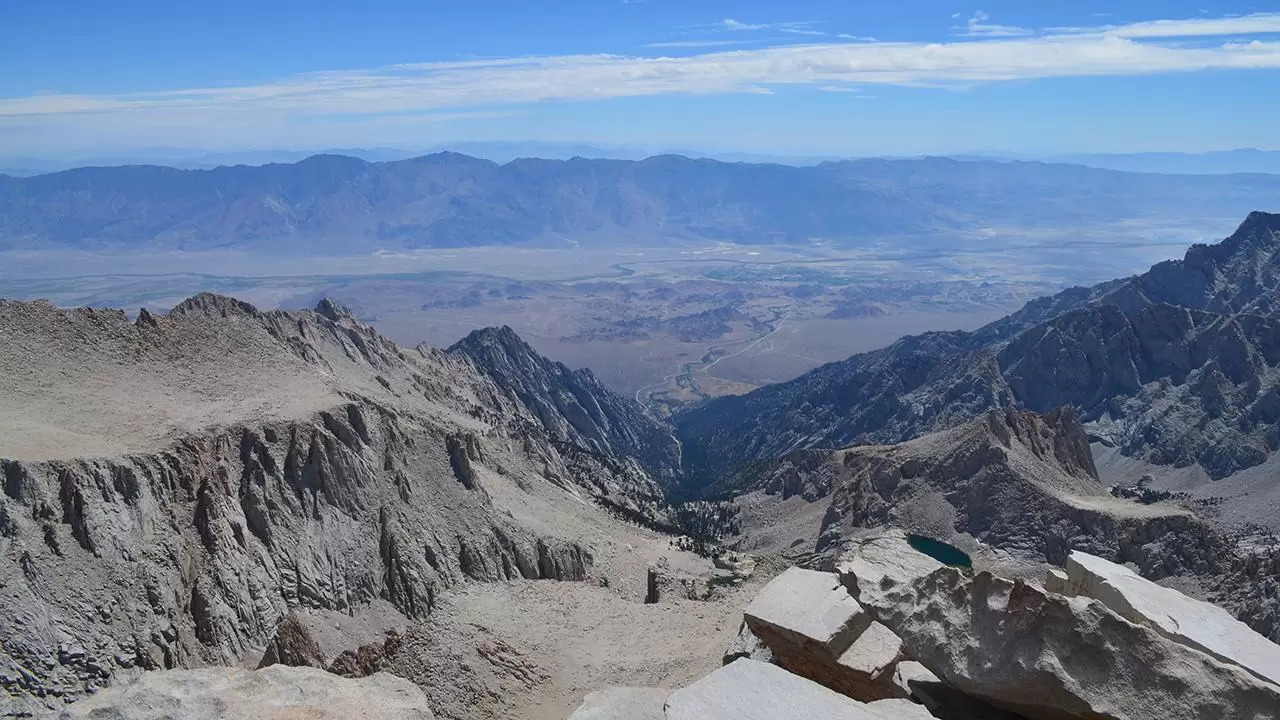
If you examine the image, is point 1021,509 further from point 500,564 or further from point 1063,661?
point 1063,661

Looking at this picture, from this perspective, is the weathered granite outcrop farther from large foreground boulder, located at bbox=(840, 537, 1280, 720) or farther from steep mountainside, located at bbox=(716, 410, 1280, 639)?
steep mountainside, located at bbox=(716, 410, 1280, 639)

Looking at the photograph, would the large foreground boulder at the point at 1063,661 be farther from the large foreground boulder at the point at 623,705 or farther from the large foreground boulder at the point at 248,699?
the large foreground boulder at the point at 248,699

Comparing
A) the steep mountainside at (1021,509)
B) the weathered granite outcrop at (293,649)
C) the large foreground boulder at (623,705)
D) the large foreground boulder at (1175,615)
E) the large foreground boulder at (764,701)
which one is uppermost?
the large foreground boulder at (1175,615)

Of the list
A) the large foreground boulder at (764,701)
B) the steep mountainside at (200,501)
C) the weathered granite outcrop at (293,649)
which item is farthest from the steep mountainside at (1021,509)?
the large foreground boulder at (764,701)

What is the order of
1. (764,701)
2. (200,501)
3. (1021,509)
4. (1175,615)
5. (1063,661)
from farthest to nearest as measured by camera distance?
(1021,509)
(200,501)
(1175,615)
(1063,661)
(764,701)

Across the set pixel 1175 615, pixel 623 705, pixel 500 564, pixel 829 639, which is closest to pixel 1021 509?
pixel 500 564

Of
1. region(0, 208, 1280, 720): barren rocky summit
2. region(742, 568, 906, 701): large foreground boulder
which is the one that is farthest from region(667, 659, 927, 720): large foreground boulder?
region(742, 568, 906, 701): large foreground boulder

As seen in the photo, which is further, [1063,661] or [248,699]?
[248,699]
